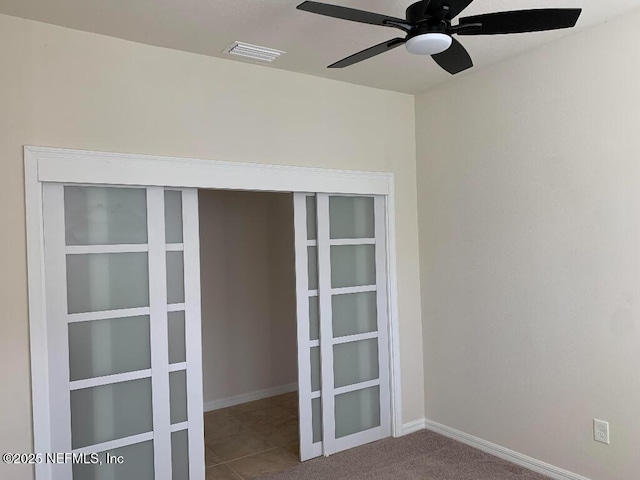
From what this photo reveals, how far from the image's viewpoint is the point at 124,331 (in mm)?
3178

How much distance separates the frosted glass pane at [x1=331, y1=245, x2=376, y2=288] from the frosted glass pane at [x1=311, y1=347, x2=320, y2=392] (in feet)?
1.75

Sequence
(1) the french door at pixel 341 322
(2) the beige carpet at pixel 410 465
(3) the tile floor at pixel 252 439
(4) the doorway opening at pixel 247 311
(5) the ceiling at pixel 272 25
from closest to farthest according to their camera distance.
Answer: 1. (5) the ceiling at pixel 272 25
2. (2) the beige carpet at pixel 410 465
3. (3) the tile floor at pixel 252 439
4. (1) the french door at pixel 341 322
5. (4) the doorway opening at pixel 247 311

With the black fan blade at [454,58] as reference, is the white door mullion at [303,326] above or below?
below

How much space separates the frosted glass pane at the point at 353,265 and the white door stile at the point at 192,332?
1.15 m

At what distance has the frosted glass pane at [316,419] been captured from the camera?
399cm

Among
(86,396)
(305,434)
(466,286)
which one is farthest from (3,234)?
(466,286)

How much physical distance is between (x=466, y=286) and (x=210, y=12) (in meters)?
2.70

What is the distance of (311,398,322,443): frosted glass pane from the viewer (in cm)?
399

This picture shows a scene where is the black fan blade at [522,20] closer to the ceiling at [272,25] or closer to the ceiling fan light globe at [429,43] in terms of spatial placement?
the ceiling fan light globe at [429,43]

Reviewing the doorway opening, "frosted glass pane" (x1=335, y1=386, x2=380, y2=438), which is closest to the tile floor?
the doorway opening

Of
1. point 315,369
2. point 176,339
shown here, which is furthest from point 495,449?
point 176,339

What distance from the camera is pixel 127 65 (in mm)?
3162

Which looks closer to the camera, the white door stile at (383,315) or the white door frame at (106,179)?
the white door frame at (106,179)

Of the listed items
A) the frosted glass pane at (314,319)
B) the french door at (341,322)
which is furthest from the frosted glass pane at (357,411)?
the frosted glass pane at (314,319)
